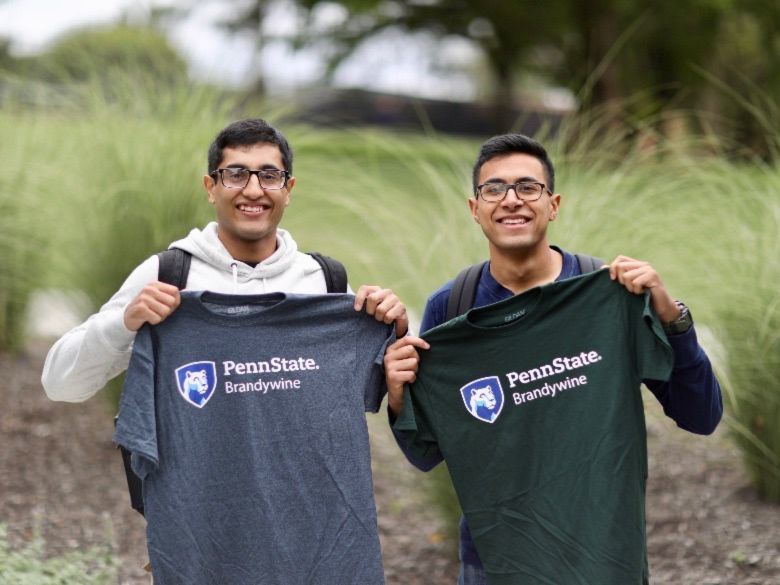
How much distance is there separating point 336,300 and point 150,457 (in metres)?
0.63

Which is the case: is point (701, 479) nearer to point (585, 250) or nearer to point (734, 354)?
point (734, 354)

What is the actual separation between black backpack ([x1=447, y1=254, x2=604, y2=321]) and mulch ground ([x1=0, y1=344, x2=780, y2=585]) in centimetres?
180

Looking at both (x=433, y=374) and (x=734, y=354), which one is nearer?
(x=433, y=374)

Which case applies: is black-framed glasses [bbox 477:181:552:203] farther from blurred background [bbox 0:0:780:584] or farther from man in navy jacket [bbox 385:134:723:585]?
blurred background [bbox 0:0:780:584]

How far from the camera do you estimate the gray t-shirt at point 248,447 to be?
2545mm

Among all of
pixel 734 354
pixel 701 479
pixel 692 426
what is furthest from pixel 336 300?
pixel 701 479

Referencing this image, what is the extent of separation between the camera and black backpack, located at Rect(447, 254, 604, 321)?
2768mm

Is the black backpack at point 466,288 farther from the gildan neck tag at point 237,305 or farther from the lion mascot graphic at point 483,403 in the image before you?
the gildan neck tag at point 237,305

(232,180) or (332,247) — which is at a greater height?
(332,247)

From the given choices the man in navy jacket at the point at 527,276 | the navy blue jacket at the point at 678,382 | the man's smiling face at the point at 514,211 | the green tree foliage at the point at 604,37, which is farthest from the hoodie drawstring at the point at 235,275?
the green tree foliage at the point at 604,37


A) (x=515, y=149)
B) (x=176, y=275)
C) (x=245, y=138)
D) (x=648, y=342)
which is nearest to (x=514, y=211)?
(x=515, y=149)

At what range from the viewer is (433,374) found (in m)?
2.70

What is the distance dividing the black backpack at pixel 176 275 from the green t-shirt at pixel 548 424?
12.5 inches

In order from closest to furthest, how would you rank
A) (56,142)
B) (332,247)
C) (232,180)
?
(232,180) → (332,247) → (56,142)
